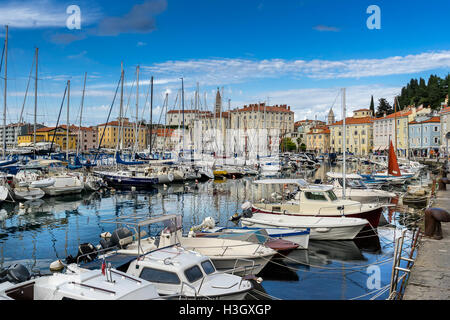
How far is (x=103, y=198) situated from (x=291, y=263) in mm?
24318

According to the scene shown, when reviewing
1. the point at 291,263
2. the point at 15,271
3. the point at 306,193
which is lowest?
the point at 291,263

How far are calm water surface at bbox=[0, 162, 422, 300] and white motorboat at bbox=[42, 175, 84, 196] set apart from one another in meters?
0.90

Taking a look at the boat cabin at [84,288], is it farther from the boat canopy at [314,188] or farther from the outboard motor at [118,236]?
the boat canopy at [314,188]

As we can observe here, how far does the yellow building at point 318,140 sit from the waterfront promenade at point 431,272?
12853 cm

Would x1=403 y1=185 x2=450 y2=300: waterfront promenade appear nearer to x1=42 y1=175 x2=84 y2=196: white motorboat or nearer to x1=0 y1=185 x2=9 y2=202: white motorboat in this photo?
x1=0 y1=185 x2=9 y2=202: white motorboat

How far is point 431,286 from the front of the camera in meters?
8.41

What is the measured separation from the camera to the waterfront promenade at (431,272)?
797cm

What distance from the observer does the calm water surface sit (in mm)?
A: 12516

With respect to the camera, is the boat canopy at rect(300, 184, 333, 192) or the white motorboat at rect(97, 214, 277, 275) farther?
the boat canopy at rect(300, 184, 333, 192)

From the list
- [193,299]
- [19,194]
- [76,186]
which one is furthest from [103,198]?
[193,299]

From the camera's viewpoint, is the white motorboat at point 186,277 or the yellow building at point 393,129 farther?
the yellow building at point 393,129

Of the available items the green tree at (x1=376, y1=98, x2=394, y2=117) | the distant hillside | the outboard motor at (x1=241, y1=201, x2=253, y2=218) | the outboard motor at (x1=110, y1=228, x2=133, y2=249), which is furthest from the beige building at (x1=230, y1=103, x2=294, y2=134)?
the outboard motor at (x1=110, y1=228, x2=133, y2=249)

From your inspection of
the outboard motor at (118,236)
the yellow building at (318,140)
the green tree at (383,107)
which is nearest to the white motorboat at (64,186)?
the outboard motor at (118,236)
